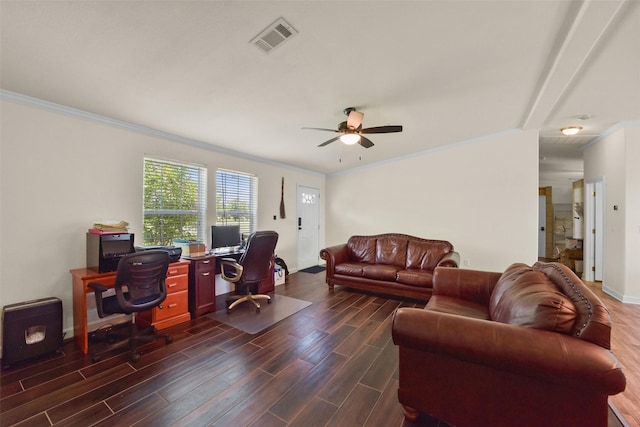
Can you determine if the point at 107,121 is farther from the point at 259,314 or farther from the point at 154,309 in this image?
the point at 259,314

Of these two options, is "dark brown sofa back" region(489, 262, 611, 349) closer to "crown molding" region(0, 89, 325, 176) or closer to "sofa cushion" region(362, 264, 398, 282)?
"sofa cushion" region(362, 264, 398, 282)

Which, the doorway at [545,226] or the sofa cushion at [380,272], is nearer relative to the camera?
the sofa cushion at [380,272]

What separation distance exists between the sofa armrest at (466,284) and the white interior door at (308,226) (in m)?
3.60

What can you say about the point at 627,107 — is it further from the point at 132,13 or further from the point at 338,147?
the point at 132,13

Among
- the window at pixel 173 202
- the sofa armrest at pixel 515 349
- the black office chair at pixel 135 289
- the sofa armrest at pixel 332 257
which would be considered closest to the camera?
the sofa armrest at pixel 515 349

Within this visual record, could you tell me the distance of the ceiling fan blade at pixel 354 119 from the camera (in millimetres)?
2867

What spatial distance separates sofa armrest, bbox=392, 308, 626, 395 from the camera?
113 cm

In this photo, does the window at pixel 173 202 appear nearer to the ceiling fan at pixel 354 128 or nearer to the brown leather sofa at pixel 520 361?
the ceiling fan at pixel 354 128

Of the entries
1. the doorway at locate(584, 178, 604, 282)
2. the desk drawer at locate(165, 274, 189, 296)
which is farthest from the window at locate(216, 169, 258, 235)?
the doorway at locate(584, 178, 604, 282)

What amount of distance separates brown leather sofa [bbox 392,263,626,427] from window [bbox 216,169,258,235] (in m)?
3.51

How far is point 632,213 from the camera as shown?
148 inches

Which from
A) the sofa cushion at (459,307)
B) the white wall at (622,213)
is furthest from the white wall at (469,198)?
the sofa cushion at (459,307)

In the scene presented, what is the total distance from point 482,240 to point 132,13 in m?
5.40

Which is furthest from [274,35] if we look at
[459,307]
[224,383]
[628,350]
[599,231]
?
[599,231]
